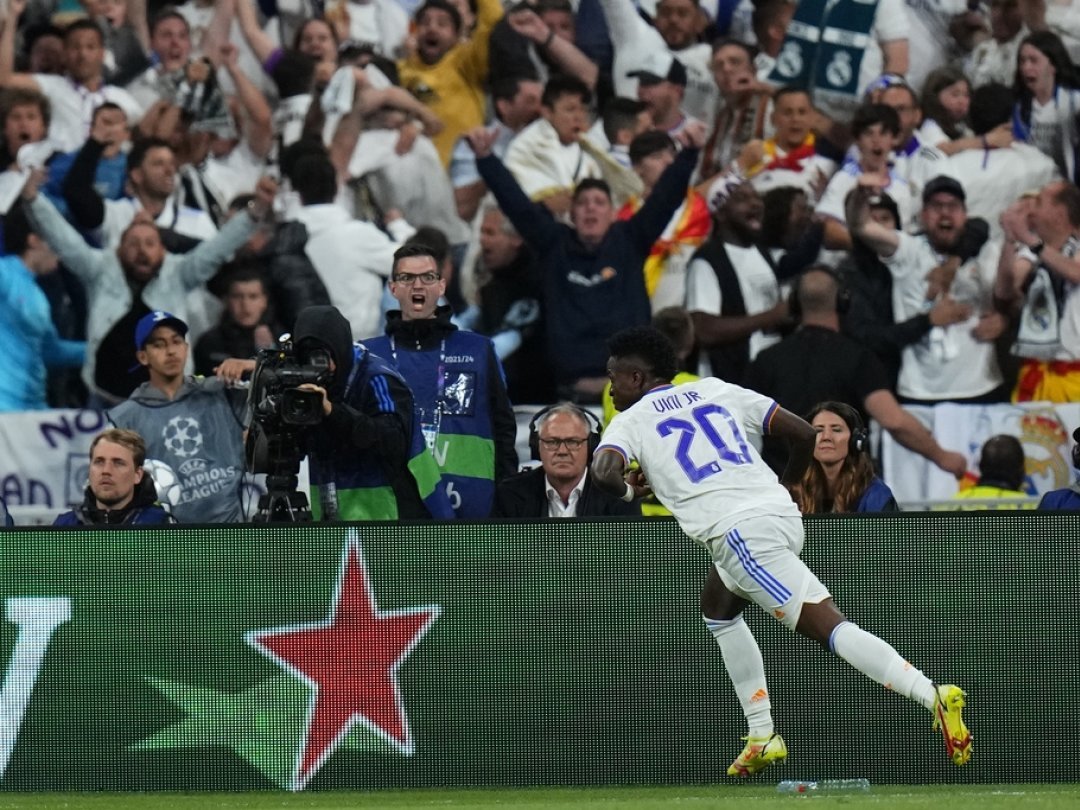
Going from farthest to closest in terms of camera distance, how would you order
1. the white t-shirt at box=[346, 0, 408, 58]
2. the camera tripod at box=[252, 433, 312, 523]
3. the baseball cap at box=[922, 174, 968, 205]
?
the white t-shirt at box=[346, 0, 408, 58]
the baseball cap at box=[922, 174, 968, 205]
the camera tripod at box=[252, 433, 312, 523]

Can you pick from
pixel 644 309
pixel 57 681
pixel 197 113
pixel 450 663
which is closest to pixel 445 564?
pixel 450 663

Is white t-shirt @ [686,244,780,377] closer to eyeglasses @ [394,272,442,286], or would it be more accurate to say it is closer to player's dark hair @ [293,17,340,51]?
player's dark hair @ [293,17,340,51]

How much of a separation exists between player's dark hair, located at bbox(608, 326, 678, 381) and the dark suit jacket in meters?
1.42

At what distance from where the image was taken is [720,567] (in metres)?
7.13

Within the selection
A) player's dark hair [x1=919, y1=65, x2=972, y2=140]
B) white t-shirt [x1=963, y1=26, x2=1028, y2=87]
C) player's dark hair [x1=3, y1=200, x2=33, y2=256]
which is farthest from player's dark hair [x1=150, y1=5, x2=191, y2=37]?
white t-shirt [x1=963, y1=26, x2=1028, y2=87]

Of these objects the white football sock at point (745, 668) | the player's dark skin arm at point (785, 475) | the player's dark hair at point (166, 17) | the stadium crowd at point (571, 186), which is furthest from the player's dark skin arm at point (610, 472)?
the player's dark hair at point (166, 17)

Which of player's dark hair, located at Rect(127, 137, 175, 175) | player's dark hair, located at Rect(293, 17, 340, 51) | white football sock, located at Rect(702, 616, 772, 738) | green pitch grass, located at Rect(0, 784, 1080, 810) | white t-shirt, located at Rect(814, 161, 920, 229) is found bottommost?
green pitch grass, located at Rect(0, 784, 1080, 810)

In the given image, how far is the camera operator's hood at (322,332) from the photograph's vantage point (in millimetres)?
8102

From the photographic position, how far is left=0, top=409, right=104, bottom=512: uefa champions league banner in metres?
11.5

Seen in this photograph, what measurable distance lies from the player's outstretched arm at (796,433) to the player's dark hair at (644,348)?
49cm

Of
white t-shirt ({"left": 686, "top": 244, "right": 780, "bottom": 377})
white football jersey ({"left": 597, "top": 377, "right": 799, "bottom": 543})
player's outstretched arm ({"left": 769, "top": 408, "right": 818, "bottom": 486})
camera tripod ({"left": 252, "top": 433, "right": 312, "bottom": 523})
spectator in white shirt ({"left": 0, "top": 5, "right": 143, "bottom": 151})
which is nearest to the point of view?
white football jersey ({"left": 597, "top": 377, "right": 799, "bottom": 543})

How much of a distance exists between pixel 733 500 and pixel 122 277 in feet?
19.0

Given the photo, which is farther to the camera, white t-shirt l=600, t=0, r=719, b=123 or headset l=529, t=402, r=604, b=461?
white t-shirt l=600, t=0, r=719, b=123

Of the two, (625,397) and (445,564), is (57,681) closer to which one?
(445,564)
